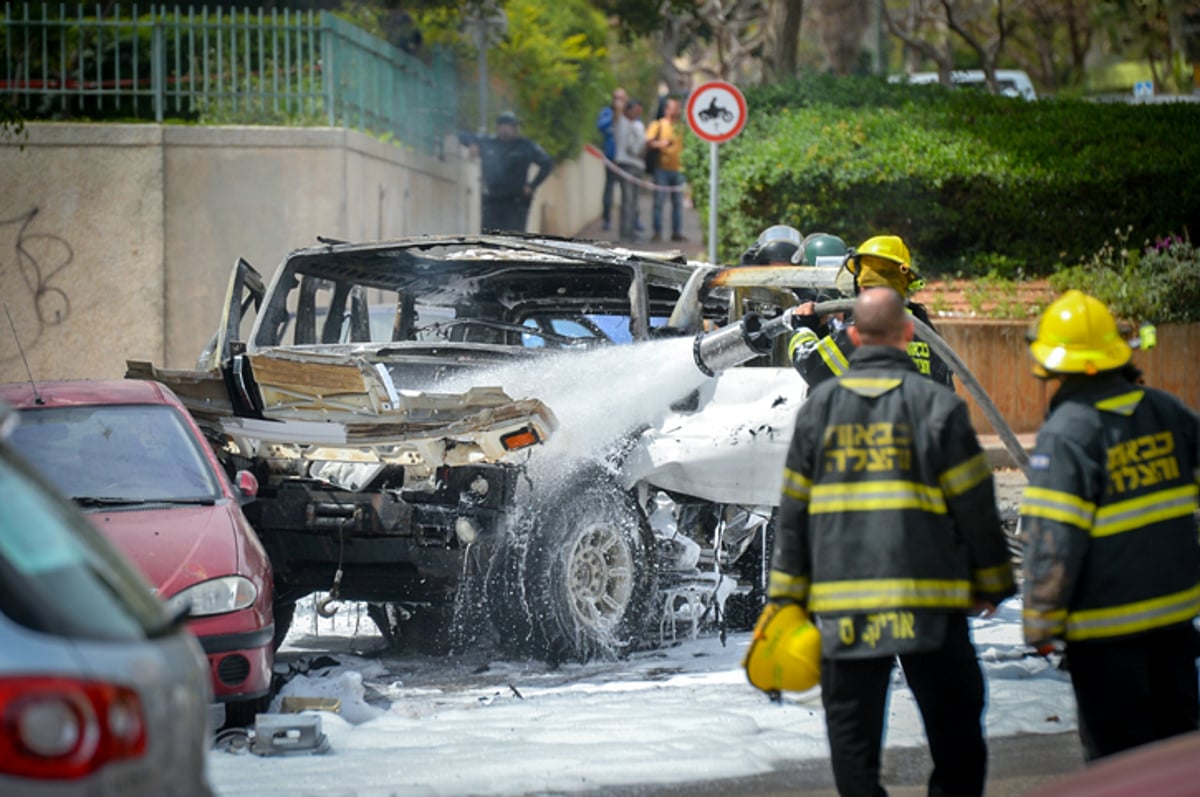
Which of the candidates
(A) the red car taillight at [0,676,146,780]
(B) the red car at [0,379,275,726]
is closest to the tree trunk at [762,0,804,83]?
(B) the red car at [0,379,275,726]

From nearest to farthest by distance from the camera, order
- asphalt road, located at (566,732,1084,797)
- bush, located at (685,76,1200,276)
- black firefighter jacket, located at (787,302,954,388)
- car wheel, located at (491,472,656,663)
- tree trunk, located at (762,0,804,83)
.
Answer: asphalt road, located at (566,732,1084,797)
black firefighter jacket, located at (787,302,954,388)
car wheel, located at (491,472,656,663)
bush, located at (685,76,1200,276)
tree trunk, located at (762,0,804,83)

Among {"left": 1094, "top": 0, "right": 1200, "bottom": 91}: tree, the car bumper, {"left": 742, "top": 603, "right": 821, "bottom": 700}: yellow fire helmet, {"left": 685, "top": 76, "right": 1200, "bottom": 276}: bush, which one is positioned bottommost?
the car bumper

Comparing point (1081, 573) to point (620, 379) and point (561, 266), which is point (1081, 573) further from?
point (561, 266)

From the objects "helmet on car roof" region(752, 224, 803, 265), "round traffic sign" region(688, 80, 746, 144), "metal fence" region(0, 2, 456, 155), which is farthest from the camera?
"metal fence" region(0, 2, 456, 155)

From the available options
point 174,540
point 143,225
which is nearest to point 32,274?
point 143,225

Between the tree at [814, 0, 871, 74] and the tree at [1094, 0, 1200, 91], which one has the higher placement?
the tree at [1094, 0, 1200, 91]

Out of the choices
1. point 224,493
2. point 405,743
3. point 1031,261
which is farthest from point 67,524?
point 1031,261

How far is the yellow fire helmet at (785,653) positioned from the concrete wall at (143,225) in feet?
37.2

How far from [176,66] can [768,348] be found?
30.8ft

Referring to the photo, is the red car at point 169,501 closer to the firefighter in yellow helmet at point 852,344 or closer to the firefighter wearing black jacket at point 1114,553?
the firefighter in yellow helmet at point 852,344

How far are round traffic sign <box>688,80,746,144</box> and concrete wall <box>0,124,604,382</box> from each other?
3.12 m

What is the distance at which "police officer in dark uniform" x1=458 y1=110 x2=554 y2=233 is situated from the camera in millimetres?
21219

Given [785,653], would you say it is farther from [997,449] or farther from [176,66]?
[176,66]

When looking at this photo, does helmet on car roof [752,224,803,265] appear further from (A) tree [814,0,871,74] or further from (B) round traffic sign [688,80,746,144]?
(A) tree [814,0,871,74]
